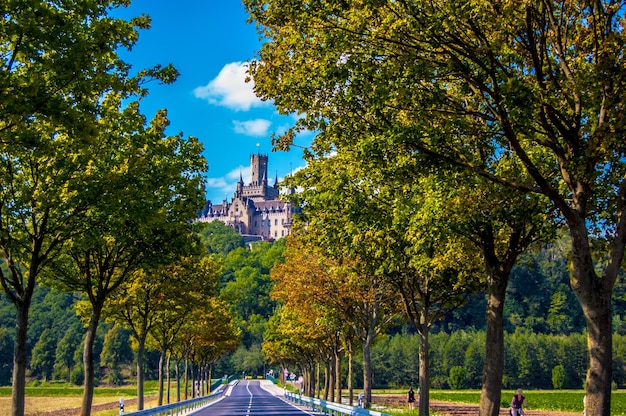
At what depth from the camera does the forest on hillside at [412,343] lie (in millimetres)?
131000

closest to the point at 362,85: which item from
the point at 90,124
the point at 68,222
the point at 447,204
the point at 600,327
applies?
the point at 447,204

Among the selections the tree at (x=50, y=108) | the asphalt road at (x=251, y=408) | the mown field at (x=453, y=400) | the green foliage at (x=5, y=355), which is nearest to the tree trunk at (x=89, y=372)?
the tree at (x=50, y=108)

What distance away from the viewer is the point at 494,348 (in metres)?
16.4

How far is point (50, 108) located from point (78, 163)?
679 cm

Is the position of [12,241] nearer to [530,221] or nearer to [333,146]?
[333,146]

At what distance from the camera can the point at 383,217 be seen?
57.5ft

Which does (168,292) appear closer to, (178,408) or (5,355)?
(178,408)

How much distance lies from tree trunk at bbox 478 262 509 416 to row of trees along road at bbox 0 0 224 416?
31.3ft

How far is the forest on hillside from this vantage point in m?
131

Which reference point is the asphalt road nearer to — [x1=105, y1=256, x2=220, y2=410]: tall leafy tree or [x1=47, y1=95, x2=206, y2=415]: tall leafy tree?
[x1=105, y1=256, x2=220, y2=410]: tall leafy tree

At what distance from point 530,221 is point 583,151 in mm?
4659

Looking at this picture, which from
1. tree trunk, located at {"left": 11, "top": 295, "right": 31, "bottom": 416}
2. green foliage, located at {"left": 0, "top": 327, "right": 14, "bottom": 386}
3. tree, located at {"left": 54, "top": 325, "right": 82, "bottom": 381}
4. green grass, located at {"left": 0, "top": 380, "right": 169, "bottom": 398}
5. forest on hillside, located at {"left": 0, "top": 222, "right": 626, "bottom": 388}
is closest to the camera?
tree trunk, located at {"left": 11, "top": 295, "right": 31, "bottom": 416}

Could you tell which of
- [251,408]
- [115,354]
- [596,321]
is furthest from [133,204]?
[115,354]

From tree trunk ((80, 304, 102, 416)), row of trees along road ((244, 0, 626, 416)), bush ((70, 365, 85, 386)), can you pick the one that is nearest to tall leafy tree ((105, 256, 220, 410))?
tree trunk ((80, 304, 102, 416))
